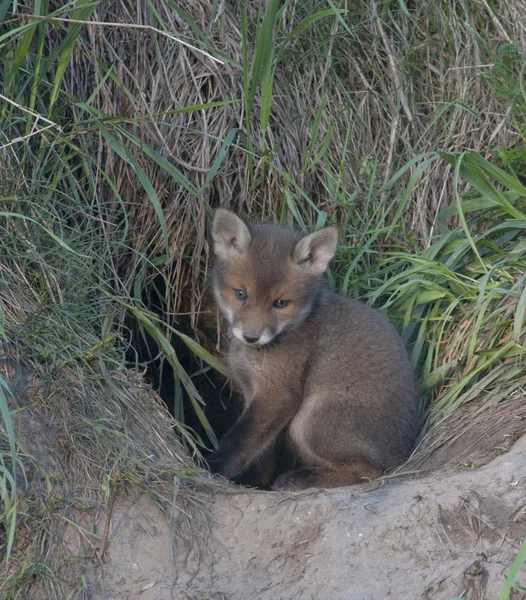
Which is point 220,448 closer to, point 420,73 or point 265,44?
point 265,44

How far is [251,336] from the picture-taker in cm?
412

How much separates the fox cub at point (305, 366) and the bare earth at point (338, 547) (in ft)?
2.01

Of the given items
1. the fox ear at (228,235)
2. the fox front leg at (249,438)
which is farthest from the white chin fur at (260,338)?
the fox ear at (228,235)

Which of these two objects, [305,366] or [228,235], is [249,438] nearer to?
[305,366]

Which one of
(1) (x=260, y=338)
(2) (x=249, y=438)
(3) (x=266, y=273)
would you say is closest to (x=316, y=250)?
(3) (x=266, y=273)

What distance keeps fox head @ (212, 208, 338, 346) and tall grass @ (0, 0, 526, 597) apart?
324 mm

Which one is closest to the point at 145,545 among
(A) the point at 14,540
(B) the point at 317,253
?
(A) the point at 14,540

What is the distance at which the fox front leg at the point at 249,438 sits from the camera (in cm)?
412

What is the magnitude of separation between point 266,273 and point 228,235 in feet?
1.05

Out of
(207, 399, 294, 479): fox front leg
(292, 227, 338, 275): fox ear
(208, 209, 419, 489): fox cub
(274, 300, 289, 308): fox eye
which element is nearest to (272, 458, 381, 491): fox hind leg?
(208, 209, 419, 489): fox cub

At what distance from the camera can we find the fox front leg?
4.12m

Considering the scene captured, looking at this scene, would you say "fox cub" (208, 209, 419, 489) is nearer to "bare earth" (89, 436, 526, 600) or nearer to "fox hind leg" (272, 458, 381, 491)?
"fox hind leg" (272, 458, 381, 491)

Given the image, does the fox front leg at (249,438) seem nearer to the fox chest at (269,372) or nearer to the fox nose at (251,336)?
the fox chest at (269,372)

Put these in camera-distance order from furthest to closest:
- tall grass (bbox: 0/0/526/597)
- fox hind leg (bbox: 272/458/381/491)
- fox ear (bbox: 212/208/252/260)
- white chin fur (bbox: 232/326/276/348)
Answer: fox ear (bbox: 212/208/252/260) → white chin fur (bbox: 232/326/276/348) → fox hind leg (bbox: 272/458/381/491) → tall grass (bbox: 0/0/526/597)
